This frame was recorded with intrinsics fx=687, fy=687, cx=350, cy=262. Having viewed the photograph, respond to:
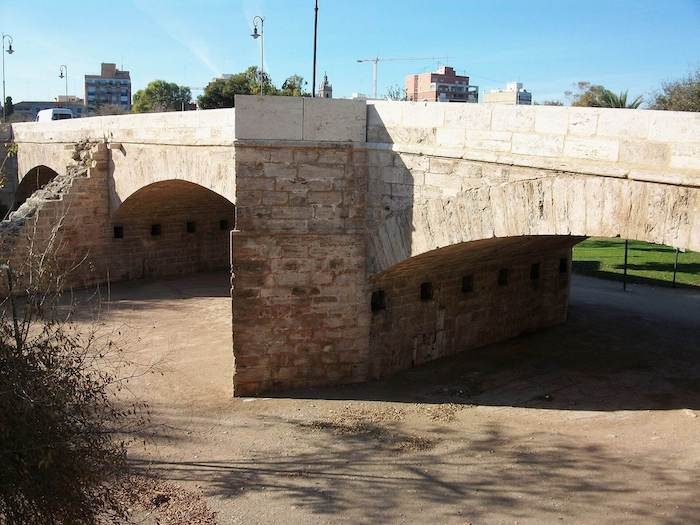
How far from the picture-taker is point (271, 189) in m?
7.98

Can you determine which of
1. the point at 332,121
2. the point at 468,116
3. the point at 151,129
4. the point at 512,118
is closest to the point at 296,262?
the point at 332,121

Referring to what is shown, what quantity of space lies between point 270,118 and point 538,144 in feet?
10.7

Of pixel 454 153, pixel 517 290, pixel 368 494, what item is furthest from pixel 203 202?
pixel 368 494

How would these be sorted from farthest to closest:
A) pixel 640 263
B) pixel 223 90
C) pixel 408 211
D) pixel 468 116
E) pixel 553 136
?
pixel 223 90, pixel 640 263, pixel 408 211, pixel 468 116, pixel 553 136

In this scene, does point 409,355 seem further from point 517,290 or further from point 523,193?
point 523,193

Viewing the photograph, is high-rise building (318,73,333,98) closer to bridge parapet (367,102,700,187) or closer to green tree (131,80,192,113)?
bridge parapet (367,102,700,187)

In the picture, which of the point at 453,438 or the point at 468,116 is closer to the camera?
the point at 468,116

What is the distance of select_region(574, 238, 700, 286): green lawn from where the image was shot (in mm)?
17594

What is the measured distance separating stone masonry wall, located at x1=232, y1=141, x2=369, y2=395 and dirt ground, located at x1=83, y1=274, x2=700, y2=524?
47 cm

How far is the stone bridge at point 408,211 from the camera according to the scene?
17.6ft

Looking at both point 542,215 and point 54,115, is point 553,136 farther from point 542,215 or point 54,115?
point 54,115

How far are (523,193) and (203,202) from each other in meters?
10.9

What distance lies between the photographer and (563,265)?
460 inches

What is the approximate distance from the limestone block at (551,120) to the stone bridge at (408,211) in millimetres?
14
